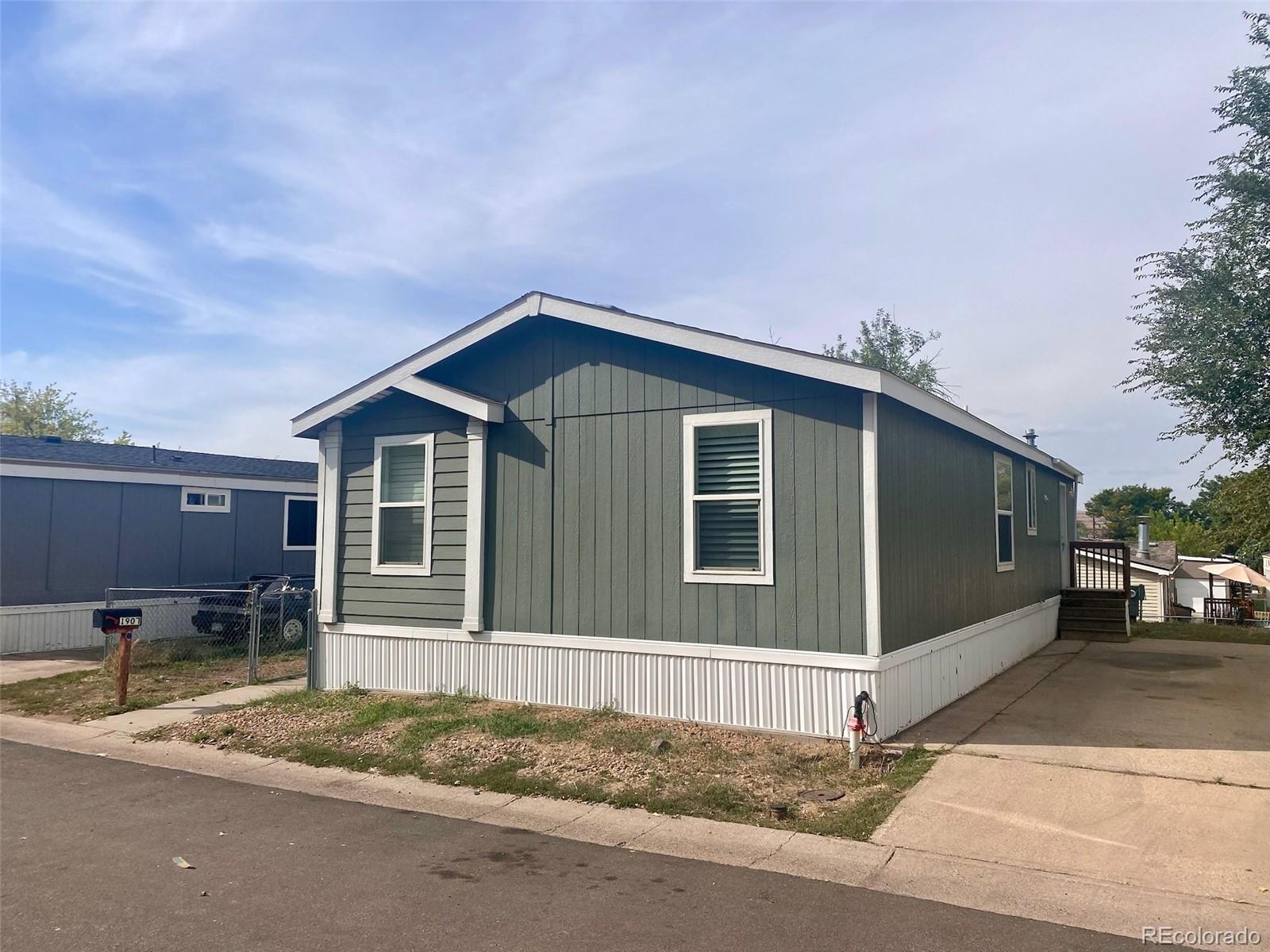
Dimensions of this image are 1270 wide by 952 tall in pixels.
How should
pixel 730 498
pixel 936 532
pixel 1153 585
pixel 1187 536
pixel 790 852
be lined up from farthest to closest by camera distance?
pixel 1187 536 < pixel 1153 585 < pixel 936 532 < pixel 730 498 < pixel 790 852

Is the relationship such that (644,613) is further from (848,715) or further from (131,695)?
(131,695)

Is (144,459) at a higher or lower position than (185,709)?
Answer: higher

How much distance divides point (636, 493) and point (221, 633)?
9.15m

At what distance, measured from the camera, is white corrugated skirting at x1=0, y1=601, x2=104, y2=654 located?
13.6 meters

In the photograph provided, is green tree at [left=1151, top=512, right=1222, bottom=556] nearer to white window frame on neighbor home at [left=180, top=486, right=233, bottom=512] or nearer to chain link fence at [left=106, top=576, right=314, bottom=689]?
white window frame on neighbor home at [left=180, top=486, right=233, bottom=512]

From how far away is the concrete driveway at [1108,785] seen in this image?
489 centimetres

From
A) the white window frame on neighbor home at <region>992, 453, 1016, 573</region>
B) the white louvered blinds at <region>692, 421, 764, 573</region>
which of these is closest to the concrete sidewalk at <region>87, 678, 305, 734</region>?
the white louvered blinds at <region>692, 421, 764, 573</region>

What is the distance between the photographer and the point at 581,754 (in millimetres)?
7031

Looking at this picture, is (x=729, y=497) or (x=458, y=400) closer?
(x=729, y=497)

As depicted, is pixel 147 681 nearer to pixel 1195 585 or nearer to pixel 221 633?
pixel 221 633

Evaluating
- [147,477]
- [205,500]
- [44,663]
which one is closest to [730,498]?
[44,663]

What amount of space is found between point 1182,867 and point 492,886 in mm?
3807

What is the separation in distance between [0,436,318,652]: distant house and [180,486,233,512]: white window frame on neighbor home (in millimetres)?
21

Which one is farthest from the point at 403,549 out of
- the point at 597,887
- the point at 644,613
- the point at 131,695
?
the point at 597,887
